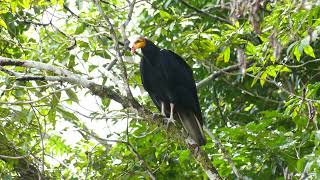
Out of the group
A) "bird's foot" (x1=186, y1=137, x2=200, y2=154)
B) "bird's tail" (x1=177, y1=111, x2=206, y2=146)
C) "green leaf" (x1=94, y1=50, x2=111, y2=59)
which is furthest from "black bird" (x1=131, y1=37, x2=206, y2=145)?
"bird's foot" (x1=186, y1=137, x2=200, y2=154)

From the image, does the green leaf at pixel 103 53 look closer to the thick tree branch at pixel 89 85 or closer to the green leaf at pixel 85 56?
the green leaf at pixel 85 56

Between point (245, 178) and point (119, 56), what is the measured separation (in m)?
1.32

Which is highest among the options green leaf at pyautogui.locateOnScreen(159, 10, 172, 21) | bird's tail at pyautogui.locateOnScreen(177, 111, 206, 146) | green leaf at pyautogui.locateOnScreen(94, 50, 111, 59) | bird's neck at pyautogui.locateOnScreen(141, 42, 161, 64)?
green leaf at pyautogui.locateOnScreen(159, 10, 172, 21)

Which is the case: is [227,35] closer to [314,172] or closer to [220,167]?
[220,167]

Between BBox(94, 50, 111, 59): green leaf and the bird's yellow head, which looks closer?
BBox(94, 50, 111, 59): green leaf

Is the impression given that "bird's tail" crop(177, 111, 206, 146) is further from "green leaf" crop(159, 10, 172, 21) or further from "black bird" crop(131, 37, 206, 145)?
"green leaf" crop(159, 10, 172, 21)

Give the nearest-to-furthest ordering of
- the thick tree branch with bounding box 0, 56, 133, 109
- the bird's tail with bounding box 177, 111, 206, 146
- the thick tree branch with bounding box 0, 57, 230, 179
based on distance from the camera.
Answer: the thick tree branch with bounding box 0, 57, 230, 179, the thick tree branch with bounding box 0, 56, 133, 109, the bird's tail with bounding box 177, 111, 206, 146

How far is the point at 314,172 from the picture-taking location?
113 inches

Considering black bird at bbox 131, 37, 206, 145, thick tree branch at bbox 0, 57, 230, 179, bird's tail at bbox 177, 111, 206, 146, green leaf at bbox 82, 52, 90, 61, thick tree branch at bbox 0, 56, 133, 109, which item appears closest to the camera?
thick tree branch at bbox 0, 57, 230, 179

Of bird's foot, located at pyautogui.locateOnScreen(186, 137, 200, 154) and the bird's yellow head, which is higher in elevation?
the bird's yellow head

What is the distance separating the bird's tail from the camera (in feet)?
13.5

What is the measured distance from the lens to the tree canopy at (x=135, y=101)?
3.55 meters

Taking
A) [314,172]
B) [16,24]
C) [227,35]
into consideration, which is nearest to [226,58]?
[227,35]

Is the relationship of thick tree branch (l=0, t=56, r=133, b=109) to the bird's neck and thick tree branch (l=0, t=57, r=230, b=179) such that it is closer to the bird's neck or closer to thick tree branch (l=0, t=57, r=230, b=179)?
thick tree branch (l=0, t=57, r=230, b=179)
